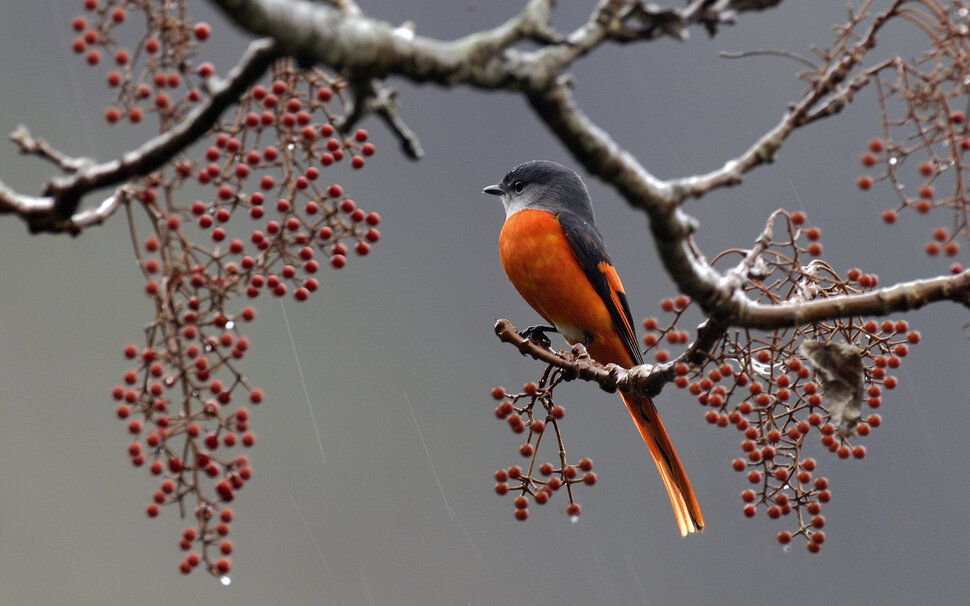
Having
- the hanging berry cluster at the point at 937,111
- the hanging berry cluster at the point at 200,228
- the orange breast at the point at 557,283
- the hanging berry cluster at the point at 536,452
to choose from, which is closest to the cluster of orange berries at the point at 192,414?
the hanging berry cluster at the point at 200,228

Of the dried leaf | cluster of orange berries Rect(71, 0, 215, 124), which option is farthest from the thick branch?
cluster of orange berries Rect(71, 0, 215, 124)

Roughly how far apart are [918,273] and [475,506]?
790 cm

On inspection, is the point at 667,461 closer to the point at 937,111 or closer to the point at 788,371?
the point at 788,371

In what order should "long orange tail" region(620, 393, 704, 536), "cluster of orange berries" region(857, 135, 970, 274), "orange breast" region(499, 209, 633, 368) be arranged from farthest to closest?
"orange breast" region(499, 209, 633, 368) < "long orange tail" region(620, 393, 704, 536) < "cluster of orange berries" region(857, 135, 970, 274)

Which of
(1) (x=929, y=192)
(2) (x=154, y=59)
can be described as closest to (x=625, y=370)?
(1) (x=929, y=192)

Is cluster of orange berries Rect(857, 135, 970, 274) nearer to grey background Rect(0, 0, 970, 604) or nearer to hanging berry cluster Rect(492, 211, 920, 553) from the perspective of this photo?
hanging berry cluster Rect(492, 211, 920, 553)

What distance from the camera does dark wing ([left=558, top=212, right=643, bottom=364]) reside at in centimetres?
435

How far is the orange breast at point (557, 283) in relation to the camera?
14.1 feet

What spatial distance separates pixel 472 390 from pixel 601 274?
14.4m

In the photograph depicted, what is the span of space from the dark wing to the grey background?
8.80m

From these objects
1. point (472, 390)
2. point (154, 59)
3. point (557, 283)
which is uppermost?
point (472, 390)

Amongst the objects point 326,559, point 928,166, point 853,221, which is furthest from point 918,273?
point 928,166

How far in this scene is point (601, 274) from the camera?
4391 mm

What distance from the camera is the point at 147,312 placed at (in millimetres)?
16203
